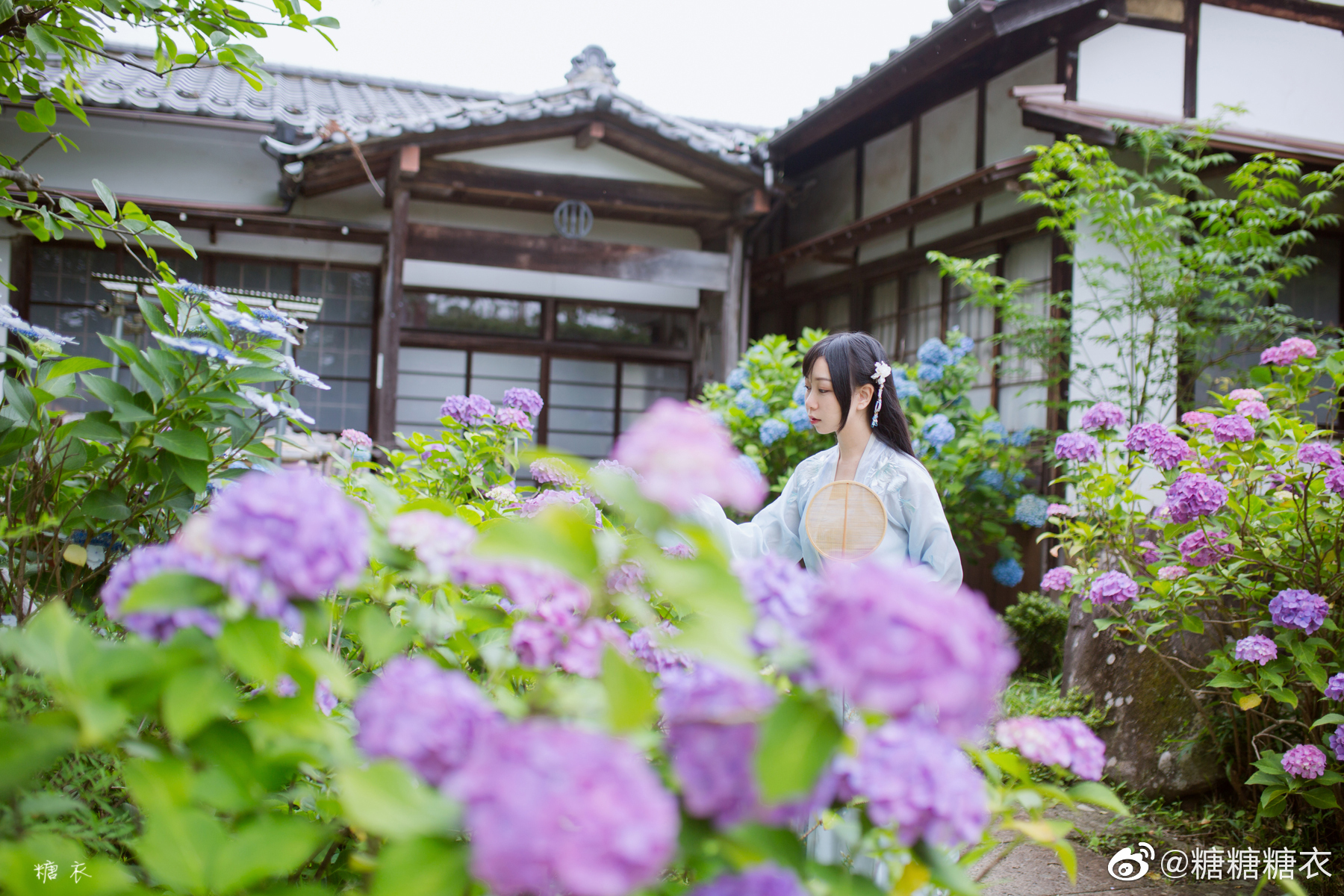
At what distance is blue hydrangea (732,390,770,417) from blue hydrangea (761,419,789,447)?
0.28 m

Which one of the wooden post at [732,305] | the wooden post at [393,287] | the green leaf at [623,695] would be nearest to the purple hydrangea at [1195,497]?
the green leaf at [623,695]

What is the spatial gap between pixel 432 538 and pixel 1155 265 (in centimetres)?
568

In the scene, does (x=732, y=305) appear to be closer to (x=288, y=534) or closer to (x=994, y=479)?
(x=994, y=479)

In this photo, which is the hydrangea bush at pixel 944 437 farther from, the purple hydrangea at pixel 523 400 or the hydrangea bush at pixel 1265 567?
the purple hydrangea at pixel 523 400

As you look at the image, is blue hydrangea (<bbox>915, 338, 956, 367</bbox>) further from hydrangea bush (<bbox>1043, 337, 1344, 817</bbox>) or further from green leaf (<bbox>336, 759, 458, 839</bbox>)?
green leaf (<bbox>336, 759, 458, 839</bbox>)

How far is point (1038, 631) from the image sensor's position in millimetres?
5594

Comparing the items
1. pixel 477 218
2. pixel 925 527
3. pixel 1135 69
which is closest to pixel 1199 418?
pixel 925 527

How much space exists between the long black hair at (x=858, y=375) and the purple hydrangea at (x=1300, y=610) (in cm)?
113

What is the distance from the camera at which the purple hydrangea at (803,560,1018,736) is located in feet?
2.02

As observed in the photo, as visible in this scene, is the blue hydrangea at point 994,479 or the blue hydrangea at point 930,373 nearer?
the blue hydrangea at point 994,479

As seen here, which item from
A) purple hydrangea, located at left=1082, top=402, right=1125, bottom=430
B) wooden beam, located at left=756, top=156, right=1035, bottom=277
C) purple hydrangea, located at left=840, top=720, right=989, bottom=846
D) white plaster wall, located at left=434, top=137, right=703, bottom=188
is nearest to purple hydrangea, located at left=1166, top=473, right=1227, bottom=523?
purple hydrangea, located at left=1082, top=402, right=1125, bottom=430

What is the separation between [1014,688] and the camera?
500cm

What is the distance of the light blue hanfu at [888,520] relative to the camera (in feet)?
8.09

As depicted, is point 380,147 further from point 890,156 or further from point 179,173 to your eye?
Answer: point 890,156
